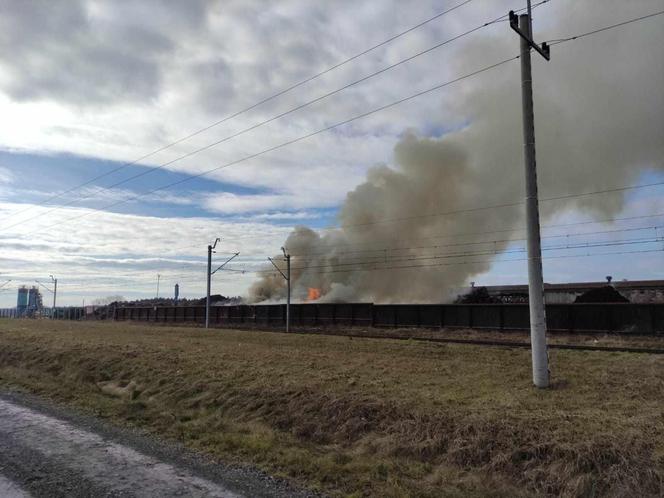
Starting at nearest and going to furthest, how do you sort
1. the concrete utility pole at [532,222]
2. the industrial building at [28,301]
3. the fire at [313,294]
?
the concrete utility pole at [532,222]
the fire at [313,294]
the industrial building at [28,301]

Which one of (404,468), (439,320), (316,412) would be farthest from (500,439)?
(439,320)

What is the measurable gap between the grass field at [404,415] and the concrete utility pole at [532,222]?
2.50 ft

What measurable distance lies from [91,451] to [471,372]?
9.47m

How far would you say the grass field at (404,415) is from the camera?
634 centimetres

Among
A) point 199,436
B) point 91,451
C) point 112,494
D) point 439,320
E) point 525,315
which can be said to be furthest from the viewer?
point 439,320

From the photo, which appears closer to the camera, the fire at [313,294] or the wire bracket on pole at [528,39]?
the wire bracket on pole at [528,39]

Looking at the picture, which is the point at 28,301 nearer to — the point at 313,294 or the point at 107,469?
the point at 313,294

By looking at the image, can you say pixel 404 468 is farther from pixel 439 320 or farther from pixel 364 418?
pixel 439 320

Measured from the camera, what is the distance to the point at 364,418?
29.2ft

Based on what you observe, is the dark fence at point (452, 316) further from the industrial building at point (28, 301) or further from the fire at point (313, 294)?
the industrial building at point (28, 301)

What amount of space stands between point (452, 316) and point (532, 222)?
84.3 feet

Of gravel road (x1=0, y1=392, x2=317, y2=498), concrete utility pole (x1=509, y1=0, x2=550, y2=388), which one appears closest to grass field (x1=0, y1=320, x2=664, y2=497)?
gravel road (x1=0, y1=392, x2=317, y2=498)

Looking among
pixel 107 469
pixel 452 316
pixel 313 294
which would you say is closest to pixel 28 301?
pixel 313 294

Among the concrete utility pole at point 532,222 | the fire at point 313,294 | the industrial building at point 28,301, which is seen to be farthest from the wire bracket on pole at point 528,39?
the industrial building at point 28,301
